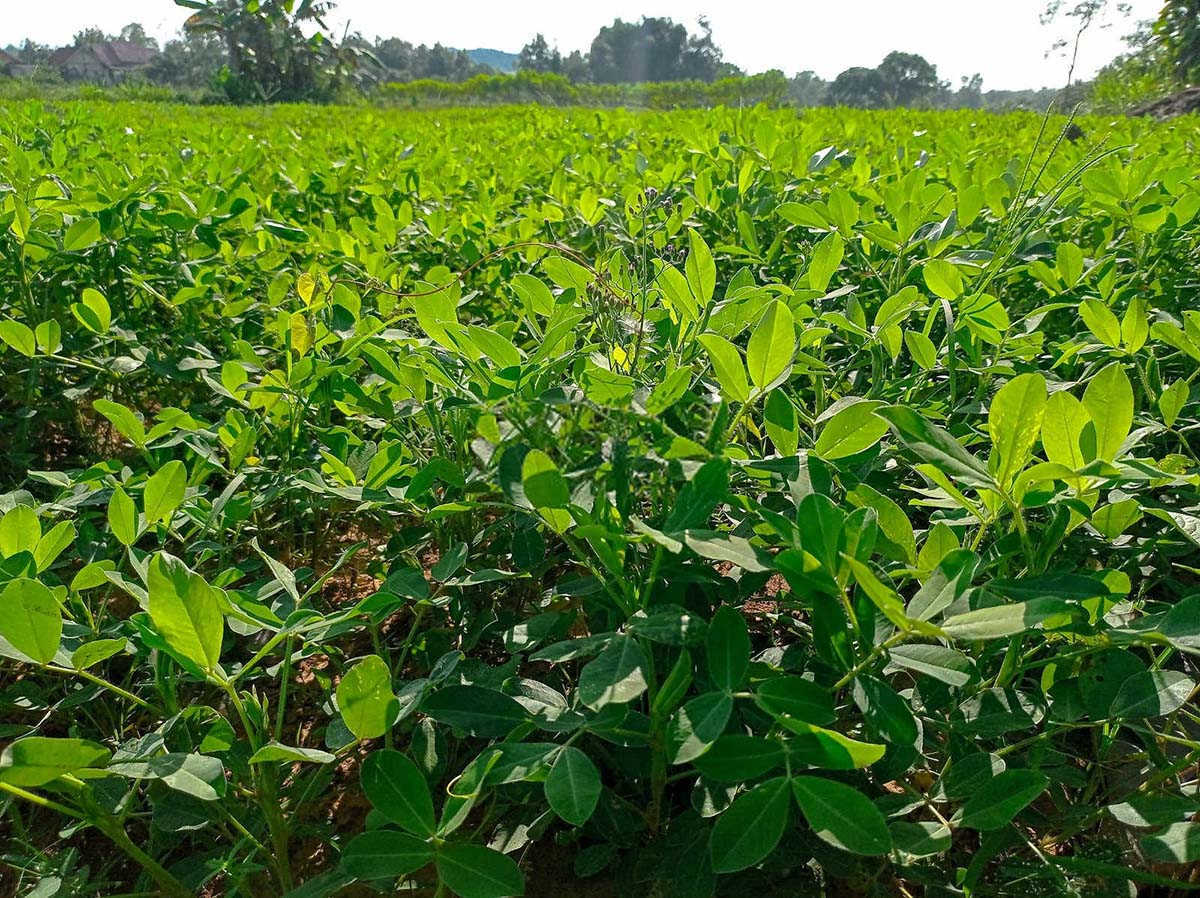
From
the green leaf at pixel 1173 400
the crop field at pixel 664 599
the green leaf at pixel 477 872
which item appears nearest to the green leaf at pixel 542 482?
the crop field at pixel 664 599

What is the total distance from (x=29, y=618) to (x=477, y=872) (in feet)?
1.57

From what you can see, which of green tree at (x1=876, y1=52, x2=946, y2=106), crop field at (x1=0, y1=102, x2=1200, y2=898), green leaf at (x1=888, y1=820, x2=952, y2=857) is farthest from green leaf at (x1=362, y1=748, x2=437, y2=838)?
green tree at (x1=876, y1=52, x2=946, y2=106)

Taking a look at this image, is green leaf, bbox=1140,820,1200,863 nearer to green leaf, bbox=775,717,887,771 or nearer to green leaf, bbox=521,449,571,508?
green leaf, bbox=775,717,887,771

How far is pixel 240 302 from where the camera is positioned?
180cm

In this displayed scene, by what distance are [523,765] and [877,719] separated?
32cm

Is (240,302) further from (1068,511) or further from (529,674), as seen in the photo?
(1068,511)

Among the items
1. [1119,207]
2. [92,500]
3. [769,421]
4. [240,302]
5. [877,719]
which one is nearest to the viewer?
[877,719]

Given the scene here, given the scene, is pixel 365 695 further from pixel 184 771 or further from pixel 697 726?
pixel 697 726

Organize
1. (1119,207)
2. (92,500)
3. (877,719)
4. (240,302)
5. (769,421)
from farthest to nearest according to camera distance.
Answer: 1. (240,302)
2. (1119,207)
3. (92,500)
4. (769,421)
5. (877,719)

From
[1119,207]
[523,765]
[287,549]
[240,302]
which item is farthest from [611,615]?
[1119,207]

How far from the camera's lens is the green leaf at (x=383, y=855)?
→ 2.40 ft

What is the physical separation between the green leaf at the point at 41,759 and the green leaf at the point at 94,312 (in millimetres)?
1120

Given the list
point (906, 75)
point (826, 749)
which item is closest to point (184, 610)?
point (826, 749)

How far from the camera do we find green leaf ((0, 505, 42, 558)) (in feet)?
3.18
